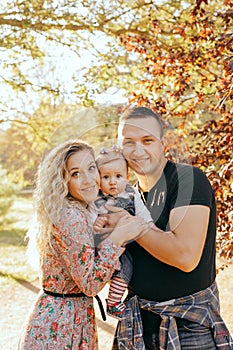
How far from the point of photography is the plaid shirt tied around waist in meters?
2.21

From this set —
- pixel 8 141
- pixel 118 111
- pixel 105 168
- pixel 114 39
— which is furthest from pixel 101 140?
pixel 8 141

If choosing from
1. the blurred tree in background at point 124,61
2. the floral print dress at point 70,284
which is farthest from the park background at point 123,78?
the floral print dress at point 70,284

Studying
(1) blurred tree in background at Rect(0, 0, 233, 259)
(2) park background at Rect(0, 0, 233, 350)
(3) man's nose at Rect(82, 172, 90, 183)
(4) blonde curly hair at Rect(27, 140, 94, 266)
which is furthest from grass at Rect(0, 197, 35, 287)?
(3) man's nose at Rect(82, 172, 90, 183)

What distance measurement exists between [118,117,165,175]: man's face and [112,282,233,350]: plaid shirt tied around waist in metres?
0.59

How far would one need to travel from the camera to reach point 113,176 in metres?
2.24

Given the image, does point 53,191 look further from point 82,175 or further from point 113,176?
point 113,176

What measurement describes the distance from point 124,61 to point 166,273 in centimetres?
702

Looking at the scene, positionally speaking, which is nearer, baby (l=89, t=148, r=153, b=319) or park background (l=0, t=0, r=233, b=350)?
baby (l=89, t=148, r=153, b=319)

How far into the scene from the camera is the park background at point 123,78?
14.6 ft

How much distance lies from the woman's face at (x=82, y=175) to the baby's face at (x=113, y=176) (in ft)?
0.12

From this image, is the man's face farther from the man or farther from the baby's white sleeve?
the baby's white sleeve

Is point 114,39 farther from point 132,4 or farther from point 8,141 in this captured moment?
point 8,141

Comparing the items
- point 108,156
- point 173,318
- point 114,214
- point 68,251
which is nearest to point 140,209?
point 114,214

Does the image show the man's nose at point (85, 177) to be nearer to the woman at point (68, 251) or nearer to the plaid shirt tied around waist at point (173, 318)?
the woman at point (68, 251)
